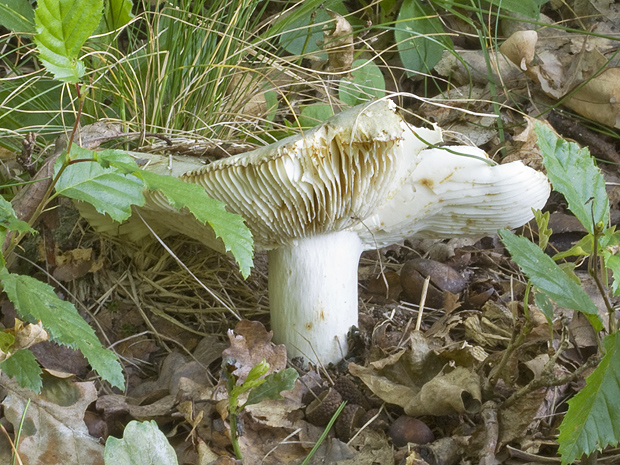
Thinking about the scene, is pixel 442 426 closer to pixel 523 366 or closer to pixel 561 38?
pixel 523 366

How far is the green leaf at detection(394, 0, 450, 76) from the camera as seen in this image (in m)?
3.15

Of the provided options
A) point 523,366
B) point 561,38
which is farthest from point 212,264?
point 561,38

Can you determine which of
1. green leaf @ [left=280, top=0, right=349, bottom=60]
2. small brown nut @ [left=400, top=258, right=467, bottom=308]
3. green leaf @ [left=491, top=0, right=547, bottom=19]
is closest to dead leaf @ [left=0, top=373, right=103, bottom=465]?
small brown nut @ [left=400, top=258, right=467, bottom=308]

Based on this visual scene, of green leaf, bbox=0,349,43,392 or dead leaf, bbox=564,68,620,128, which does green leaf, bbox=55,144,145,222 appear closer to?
green leaf, bbox=0,349,43,392

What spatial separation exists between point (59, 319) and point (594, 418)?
1.24 metres

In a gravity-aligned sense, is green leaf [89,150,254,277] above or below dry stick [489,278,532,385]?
above

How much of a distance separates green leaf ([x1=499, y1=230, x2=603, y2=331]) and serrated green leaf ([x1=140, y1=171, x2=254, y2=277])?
608mm

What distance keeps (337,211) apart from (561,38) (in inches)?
88.6

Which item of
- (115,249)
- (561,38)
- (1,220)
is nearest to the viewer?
(1,220)

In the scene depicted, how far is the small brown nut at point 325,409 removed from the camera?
1.84 metres

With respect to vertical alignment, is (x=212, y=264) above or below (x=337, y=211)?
below

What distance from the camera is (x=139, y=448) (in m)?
1.33

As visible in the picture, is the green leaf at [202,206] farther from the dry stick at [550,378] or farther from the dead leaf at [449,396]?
the dry stick at [550,378]

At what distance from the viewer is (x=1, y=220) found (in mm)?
1500
